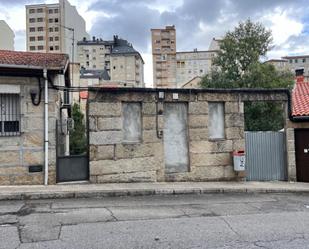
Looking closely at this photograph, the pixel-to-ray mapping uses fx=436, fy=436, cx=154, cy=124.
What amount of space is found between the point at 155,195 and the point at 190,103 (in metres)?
3.86

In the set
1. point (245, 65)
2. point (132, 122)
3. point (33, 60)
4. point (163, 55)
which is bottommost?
point (132, 122)

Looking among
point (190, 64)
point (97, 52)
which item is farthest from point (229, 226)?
point (97, 52)

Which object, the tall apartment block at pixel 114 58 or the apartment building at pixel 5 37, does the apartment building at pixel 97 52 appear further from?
the apartment building at pixel 5 37

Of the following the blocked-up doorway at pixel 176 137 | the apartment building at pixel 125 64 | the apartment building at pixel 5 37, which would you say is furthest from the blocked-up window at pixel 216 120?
the apartment building at pixel 125 64

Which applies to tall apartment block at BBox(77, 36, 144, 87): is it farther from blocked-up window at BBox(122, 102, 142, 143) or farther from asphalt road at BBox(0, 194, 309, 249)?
asphalt road at BBox(0, 194, 309, 249)

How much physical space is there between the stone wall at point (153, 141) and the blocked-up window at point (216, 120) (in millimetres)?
142

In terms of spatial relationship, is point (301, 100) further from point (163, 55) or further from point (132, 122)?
point (163, 55)

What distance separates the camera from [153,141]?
555 inches

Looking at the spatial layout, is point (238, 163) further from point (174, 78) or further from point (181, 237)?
point (174, 78)

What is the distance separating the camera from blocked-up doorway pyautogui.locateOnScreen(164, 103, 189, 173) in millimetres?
14477

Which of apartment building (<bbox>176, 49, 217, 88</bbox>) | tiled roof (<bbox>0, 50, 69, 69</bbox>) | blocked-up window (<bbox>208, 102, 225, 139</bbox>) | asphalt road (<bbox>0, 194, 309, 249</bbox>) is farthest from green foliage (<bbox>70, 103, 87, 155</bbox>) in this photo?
apartment building (<bbox>176, 49, 217, 88</bbox>)

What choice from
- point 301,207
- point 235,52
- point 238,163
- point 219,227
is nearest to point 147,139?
point 238,163

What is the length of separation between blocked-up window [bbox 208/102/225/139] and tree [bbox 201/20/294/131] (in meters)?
17.4

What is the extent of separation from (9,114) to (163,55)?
104 metres
